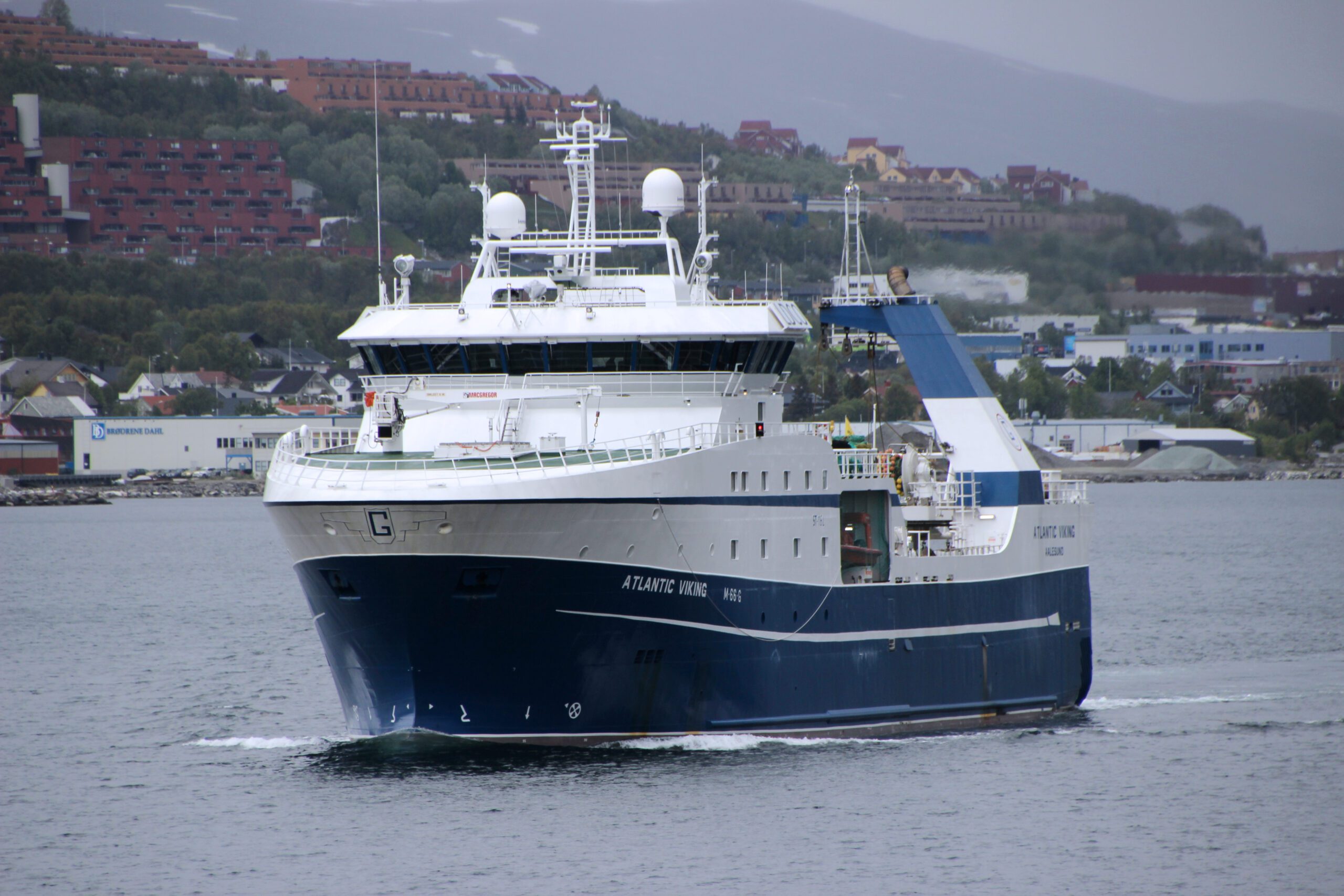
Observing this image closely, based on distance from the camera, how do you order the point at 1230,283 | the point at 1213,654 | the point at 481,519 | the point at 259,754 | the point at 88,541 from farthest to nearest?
the point at 1230,283, the point at 88,541, the point at 1213,654, the point at 259,754, the point at 481,519

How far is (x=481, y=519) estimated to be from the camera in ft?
78.4

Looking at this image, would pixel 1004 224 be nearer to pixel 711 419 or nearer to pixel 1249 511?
pixel 1249 511

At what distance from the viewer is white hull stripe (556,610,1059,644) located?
2500 centimetres

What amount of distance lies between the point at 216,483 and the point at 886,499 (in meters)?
94.6

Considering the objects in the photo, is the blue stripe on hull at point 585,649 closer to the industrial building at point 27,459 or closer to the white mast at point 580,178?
the white mast at point 580,178

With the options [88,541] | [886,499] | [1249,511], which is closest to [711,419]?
[886,499]

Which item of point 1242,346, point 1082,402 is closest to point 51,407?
point 1082,402

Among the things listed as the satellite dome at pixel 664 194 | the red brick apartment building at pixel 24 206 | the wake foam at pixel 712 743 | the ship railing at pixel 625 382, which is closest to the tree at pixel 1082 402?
the red brick apartment building at pixel 24 206

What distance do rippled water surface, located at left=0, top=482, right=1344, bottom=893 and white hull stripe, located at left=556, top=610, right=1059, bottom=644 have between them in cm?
160

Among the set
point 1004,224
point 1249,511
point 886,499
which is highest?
point 1004,224

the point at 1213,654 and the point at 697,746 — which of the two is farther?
the point at 1213,654

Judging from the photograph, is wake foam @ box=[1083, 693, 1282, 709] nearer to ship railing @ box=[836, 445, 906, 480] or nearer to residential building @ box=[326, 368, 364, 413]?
ship railing @ box=[836, 445, 906, 480]

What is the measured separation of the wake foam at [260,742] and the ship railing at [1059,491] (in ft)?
45.9

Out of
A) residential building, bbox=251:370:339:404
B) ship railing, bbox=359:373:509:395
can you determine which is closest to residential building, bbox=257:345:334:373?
residential building, bbox=251:370:339:404
